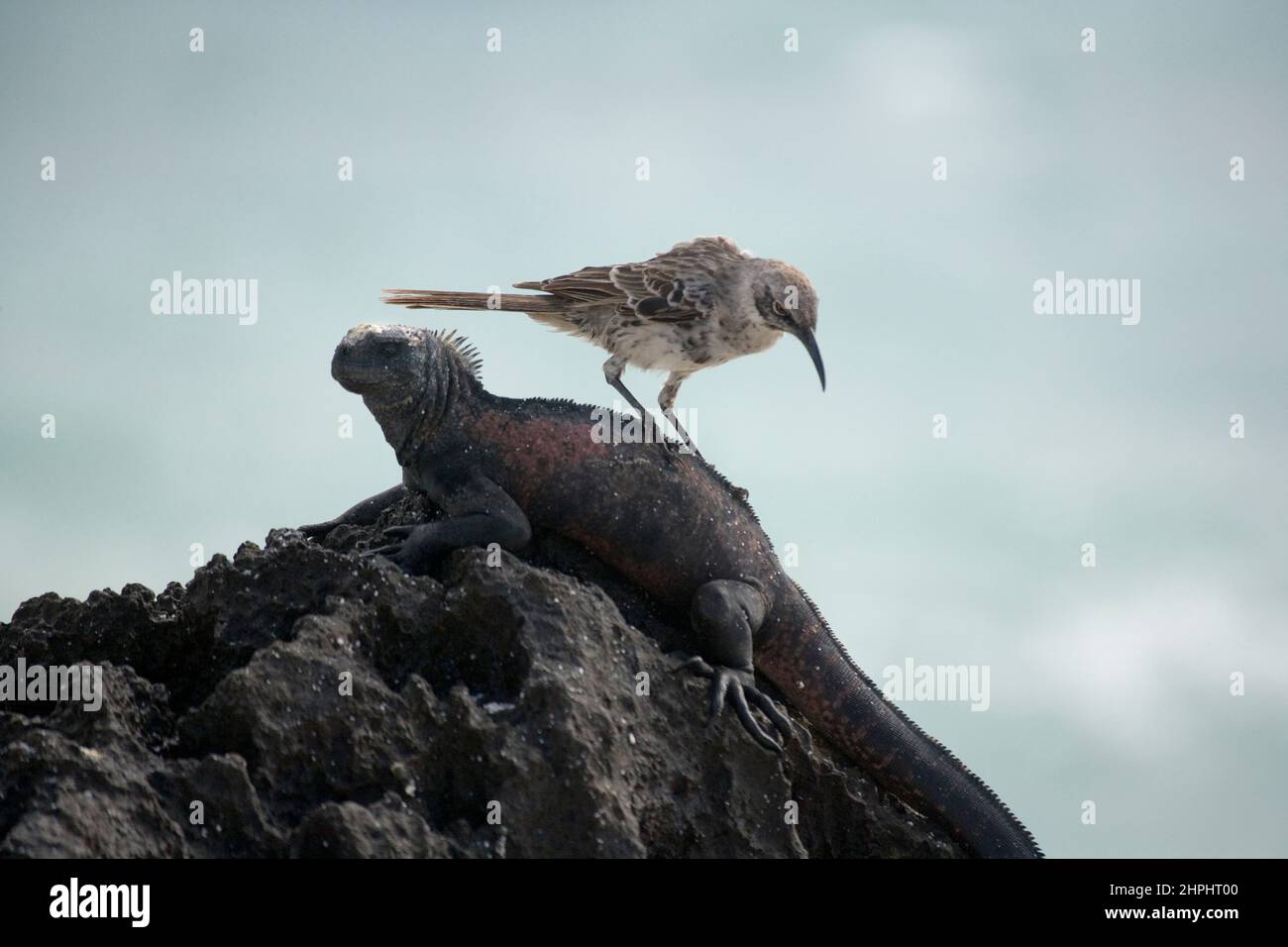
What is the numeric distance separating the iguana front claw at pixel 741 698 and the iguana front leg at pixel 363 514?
7.32ft

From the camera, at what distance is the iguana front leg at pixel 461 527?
816 centimetres

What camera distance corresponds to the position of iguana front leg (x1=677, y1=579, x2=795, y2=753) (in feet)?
26.7

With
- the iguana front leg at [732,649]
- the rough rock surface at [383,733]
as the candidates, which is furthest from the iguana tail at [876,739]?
the rough rock surface at [383,733]

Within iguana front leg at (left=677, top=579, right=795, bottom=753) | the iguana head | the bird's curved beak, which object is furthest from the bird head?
the iguana head

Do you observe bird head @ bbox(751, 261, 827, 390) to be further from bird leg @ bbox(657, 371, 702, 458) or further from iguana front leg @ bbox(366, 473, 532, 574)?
iguana front leg @ bbox(366, 473, 532, 574)

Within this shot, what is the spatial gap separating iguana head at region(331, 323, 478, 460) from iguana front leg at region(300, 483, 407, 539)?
2.30ft

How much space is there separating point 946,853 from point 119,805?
4674 mm

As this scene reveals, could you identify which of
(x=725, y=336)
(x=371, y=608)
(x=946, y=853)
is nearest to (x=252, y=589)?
(x=371, y=608)

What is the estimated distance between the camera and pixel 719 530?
895 cm

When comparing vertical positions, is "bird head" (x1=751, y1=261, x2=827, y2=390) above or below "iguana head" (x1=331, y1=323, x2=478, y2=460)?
above

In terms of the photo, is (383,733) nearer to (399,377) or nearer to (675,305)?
(399,377)

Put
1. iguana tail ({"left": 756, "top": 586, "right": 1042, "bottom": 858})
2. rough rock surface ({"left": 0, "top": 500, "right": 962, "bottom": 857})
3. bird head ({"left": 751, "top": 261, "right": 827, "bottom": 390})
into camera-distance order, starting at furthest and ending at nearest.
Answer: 1. bird head ({"left": 751, "top": 261, "right": 827, "bottom": 390})
2. iguana tail ({"left": 756, "top": 586, "right": 1042, "bottom": 858})
3. rough rock surface ({"left": 0, "top": 500, "right": 962, "bottom": 857})

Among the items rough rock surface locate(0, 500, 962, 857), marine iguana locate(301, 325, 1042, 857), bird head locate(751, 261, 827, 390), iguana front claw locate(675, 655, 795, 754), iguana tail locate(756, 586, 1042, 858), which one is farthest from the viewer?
bird head locate(751, 261, 827, 390)

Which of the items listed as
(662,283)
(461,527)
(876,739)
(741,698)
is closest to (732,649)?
(741,698)
